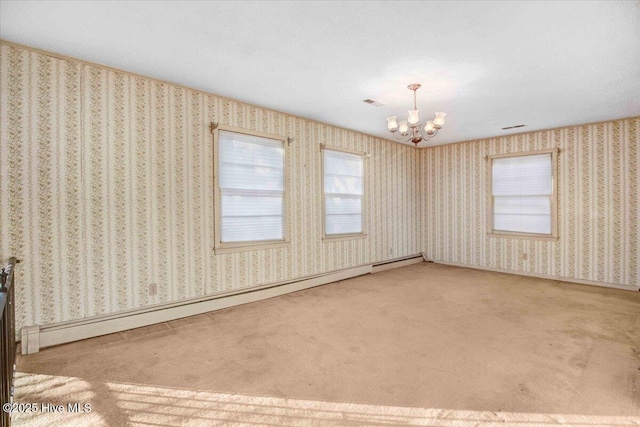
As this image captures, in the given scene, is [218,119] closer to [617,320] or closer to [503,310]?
[503,310]

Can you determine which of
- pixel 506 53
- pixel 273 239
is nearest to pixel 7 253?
pixel 273 239

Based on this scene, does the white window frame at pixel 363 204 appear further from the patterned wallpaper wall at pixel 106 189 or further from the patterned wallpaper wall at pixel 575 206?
the patterned wallpaper wall at pixel 575 206

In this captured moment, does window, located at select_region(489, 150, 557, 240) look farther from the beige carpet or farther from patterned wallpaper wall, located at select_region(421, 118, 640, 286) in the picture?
the beige carpet

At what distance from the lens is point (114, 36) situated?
251cm

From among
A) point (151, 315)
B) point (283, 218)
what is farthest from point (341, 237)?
point (151, 315)

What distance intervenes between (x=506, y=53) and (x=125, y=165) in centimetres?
391

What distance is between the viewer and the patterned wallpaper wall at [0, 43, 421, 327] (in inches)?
Answer: 104

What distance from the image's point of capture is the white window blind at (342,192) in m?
5.23

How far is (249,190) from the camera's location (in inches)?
163

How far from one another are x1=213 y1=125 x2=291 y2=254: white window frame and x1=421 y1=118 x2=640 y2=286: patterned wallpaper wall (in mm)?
4019

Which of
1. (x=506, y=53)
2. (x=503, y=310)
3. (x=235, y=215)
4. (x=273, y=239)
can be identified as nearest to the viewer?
(x=506, y=53)

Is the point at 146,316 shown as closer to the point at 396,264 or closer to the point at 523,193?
the point at 396,264

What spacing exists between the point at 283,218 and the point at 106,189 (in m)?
2.22

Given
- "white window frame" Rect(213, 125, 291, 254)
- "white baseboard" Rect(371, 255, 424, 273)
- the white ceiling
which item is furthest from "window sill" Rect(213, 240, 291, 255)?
"white baseboard" Rect(371, 255, 424, 273)
